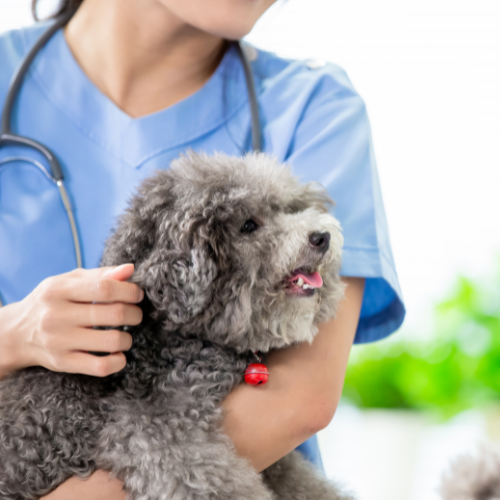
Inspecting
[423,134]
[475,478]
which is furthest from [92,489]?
[423,134]

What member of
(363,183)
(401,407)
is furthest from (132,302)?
(401,407)

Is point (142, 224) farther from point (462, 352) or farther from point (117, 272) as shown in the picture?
point (462, 352)

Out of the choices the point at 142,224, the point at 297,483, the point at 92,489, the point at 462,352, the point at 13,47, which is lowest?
the point at 462,352

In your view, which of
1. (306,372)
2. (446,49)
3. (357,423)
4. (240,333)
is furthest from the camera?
(357,423)

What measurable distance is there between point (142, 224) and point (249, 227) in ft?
0.53

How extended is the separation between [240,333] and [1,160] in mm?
708

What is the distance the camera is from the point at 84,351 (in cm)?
83

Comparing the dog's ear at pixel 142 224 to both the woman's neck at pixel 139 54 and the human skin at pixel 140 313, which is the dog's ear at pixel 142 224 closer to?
the human skin at pixel 140 313

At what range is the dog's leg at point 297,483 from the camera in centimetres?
93

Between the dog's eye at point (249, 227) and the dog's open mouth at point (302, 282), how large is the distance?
92 millimetres

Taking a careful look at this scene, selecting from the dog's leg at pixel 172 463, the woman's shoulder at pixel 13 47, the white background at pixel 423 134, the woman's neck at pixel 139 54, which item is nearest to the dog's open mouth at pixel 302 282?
the dog's leg at pixel 172 463

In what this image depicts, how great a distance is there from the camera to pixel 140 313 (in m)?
0.82

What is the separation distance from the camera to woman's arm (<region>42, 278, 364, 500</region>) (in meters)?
0.87

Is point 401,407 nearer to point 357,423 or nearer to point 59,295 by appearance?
point 357,423
